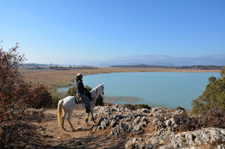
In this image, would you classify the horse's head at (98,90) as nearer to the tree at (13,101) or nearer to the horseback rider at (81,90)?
the horseback rider at (81,90)

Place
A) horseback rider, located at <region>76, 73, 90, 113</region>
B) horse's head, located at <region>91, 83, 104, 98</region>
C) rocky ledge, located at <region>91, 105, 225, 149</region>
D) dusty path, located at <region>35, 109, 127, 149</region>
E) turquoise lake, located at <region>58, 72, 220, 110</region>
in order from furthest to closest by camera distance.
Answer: turquoise lake, located at <region>58, 72, 220, 110</region>, horse's head, located at <region>91, 83, 104, 98</region>, horseback rider, located at <region>76, 73, 90, 113</region>, dusty path, located at <region>35, 109, 127, 149</region>, rocky ledge, located at <region>91, 105, 225, 149</region>

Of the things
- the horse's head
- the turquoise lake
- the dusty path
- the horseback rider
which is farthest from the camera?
the turquoise lake

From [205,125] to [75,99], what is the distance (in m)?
7.49

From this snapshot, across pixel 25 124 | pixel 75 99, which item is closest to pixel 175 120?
pixel 75 99

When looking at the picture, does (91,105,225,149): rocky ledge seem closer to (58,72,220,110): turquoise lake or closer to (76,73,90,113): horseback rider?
(76,73,90,113): horseback rider

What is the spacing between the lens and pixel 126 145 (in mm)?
6961

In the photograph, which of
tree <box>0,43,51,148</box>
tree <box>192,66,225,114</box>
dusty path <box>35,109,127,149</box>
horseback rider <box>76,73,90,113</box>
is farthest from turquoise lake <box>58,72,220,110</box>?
tree <box>0,43,51,148</box>

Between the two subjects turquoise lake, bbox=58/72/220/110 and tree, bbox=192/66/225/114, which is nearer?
tree, bbox=192/66/225/114

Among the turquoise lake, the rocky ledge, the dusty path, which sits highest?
the rocky ledge

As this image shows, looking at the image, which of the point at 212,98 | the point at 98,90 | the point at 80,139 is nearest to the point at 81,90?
the point at 98,90

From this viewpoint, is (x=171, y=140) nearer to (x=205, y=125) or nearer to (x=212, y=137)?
(x=212, y=137)

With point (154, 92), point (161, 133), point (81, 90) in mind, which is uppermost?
point (81, 90)

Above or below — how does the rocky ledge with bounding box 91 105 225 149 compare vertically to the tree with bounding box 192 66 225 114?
below

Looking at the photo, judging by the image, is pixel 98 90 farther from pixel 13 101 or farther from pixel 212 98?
pixel 212 98
